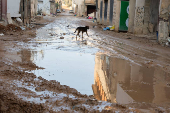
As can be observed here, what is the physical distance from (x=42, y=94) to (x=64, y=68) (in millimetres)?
2017

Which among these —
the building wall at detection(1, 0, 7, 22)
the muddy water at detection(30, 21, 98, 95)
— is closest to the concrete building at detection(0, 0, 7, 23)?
the building wall at detection(1, 0, 7, 22)

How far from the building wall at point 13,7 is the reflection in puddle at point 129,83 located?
1129 cm

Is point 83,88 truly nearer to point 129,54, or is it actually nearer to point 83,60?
point 83,60

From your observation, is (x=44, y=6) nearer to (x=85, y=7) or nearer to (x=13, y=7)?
(x=85, y=7)

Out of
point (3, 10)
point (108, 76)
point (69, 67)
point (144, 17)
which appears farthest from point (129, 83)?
point (3, 10)

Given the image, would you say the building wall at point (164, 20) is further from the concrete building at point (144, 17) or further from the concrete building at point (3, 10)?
the concrete building at point (3, 10)

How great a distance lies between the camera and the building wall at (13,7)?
15.6m

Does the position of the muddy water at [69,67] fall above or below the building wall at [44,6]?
below

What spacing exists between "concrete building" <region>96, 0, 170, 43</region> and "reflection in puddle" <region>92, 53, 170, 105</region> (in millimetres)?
5371

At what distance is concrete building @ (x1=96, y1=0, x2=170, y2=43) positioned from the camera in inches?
427

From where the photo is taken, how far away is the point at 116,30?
18297mm

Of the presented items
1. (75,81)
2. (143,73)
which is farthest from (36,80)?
(143,73)

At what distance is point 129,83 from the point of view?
15.4 ft

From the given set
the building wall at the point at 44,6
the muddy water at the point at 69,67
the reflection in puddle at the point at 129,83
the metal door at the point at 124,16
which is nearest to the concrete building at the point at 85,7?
the building wall at the point at 44,6
